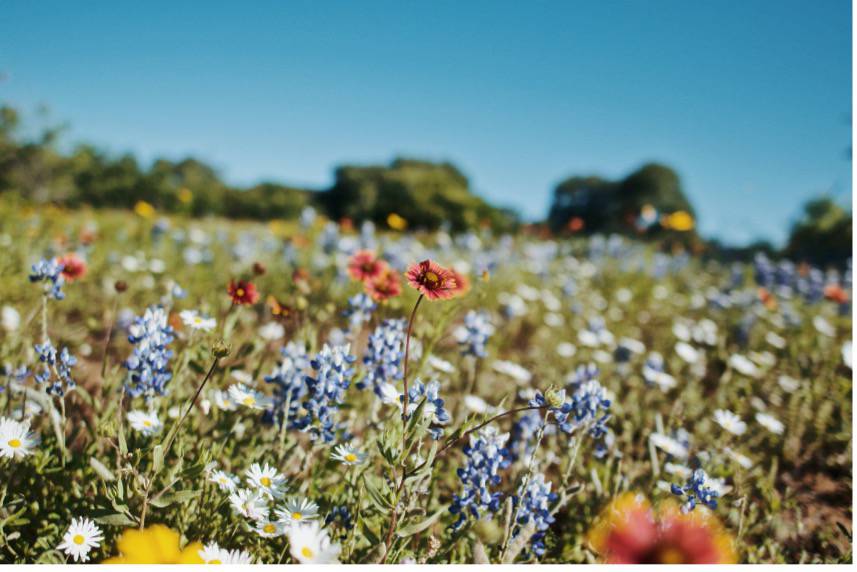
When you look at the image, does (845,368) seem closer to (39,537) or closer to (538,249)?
(538,249)

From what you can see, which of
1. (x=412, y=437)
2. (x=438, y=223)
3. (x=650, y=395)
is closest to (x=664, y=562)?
(x=412, y=437)

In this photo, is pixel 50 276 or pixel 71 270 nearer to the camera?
pixel 50 276

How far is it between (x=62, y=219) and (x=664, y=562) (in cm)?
616

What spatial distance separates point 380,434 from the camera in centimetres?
135

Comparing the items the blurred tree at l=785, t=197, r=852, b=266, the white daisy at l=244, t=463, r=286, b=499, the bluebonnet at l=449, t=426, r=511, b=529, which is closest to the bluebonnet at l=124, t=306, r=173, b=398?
the white daisy at l=244, t=463, r=286, b=499

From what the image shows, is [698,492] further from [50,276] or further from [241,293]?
[50,276]

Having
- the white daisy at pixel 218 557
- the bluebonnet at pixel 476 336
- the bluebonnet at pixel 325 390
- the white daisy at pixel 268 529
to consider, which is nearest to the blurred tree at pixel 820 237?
the bluebonnet at pixel 476 336

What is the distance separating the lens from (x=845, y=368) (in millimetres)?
3072

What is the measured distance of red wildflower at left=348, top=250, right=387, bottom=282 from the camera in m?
1.73

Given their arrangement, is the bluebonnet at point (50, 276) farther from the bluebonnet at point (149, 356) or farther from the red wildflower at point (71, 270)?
the bluebonnet at point (149, 356)

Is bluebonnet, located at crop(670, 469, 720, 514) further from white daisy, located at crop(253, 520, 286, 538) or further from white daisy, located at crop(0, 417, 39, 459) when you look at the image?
white daisy, located at crop(0, 417, 39, 459)

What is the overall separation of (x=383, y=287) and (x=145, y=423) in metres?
0.77

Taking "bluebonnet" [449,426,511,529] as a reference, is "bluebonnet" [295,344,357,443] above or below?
above

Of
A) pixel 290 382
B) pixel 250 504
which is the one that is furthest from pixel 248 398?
pixel 250 504
